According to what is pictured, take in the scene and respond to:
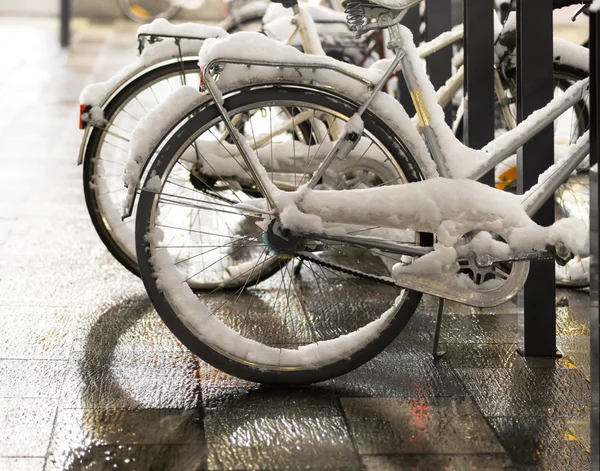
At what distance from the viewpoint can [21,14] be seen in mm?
15328

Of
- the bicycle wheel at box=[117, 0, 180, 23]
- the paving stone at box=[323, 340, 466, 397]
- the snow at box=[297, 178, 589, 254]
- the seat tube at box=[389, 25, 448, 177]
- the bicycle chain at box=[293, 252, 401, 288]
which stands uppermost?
the seat tube at box=[389, 25, 448, 177]

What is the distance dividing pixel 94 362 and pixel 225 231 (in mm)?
1910

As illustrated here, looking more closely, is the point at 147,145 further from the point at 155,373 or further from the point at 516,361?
the point at 516,361

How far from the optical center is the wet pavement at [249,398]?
2928 millimetres

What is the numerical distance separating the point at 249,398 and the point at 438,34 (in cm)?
249

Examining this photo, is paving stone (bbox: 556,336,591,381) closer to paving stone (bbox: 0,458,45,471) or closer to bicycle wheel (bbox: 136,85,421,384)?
bicycle wheel (bbox: 136,85,421,384)

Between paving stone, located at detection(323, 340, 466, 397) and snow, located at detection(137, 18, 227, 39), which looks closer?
paving stone, located at detection(323, 340, 466, 397)

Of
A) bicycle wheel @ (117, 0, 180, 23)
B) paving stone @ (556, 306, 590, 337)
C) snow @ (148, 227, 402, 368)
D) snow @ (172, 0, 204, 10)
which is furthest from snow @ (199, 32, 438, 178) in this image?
bicycle wheel @ (117, 0, 180, 23)

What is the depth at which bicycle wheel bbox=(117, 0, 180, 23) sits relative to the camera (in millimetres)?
15047

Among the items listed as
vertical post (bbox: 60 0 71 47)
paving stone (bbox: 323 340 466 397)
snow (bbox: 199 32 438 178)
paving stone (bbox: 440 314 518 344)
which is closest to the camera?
snow (bbox: 199 32 438 178)

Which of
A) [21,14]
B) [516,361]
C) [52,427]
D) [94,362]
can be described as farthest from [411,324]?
[21,14]

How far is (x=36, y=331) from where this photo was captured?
389 centimetres

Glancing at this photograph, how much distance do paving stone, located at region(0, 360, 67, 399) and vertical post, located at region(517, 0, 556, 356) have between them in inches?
69.8

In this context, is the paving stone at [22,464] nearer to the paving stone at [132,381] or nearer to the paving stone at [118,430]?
the paving stone at [118,430]
